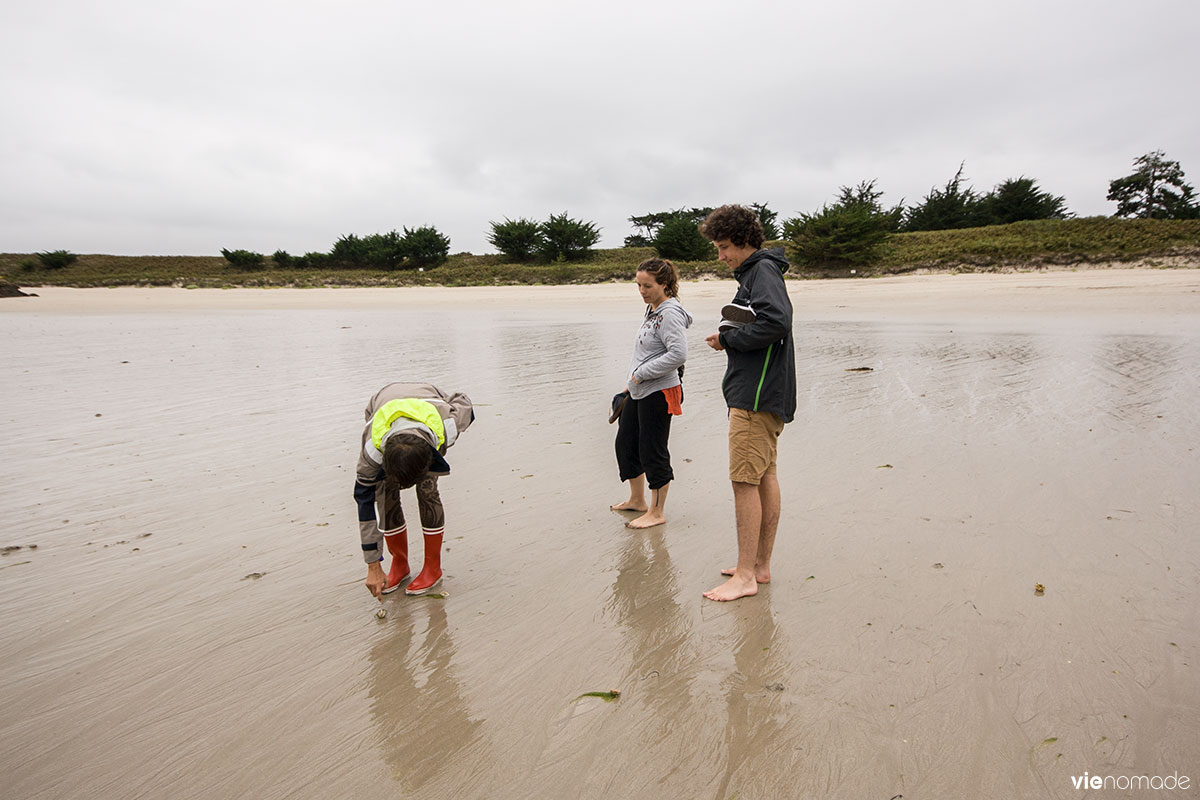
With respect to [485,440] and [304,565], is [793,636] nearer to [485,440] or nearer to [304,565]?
[304,565]

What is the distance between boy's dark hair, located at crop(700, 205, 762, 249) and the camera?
324 centimetres

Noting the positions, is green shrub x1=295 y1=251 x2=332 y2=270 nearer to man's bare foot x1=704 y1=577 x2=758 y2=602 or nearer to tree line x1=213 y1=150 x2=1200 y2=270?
tree line x1=213 y1=150 x2=1200 y2=270

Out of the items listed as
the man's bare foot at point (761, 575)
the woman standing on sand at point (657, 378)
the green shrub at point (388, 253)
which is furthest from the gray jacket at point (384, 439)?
the green shrub at point (388, 253)

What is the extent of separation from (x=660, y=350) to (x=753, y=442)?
49.4 inches

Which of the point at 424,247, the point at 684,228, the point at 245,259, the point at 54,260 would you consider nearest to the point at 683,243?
the point at 684,228

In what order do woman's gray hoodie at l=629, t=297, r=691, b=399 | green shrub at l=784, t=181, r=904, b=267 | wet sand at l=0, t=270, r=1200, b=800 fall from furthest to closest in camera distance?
1. green shrub at l=784, t=181, r=904, b=267
2. woman's gray hoodie at l=629, t=297, r=691, b=399
3. wet sand at l=0, t=270, r=1200, b=800

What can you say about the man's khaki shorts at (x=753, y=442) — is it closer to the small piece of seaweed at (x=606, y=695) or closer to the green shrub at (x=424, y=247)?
the small piece of seaweed at (x=606, y=695)

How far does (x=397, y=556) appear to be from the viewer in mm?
3369

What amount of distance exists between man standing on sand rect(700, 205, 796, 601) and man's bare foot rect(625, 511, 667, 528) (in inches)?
35.3

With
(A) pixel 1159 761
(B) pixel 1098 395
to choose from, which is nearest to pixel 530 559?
(A) pixel 1159 761

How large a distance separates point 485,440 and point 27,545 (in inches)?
130

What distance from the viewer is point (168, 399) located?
296 inches

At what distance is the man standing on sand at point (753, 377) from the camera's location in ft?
10.0

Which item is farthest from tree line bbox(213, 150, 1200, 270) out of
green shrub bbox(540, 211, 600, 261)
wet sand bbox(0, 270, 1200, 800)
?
wet sand bbox(0, 270, 1200, 800)
